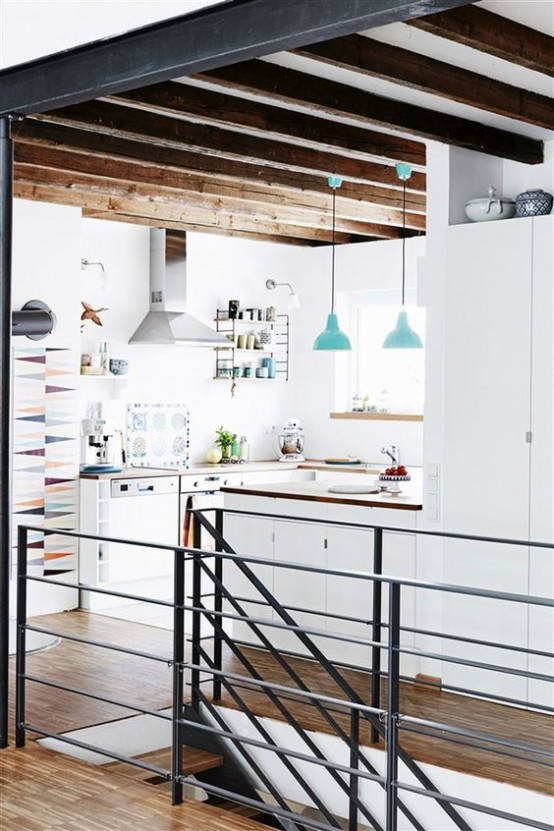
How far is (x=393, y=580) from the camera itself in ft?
9.80

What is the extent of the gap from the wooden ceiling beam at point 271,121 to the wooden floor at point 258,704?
269cm

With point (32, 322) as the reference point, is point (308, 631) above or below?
below

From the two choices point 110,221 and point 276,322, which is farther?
point 276,322

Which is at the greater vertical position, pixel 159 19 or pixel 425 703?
pixel 159 19

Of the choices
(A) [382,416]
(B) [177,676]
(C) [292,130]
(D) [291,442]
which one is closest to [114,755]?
(B) [177,676]

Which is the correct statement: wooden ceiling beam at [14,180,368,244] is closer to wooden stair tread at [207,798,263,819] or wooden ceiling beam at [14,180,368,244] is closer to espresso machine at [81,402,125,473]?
espresso machine at [81,402,125,473]

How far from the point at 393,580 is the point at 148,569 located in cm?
483

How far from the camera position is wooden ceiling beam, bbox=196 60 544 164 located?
425 cm

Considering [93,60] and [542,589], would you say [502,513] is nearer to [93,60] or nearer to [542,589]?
[542,589]

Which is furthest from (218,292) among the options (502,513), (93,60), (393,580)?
(393,580)

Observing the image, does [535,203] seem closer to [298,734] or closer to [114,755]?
[298,734]

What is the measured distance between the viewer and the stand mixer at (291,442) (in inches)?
369

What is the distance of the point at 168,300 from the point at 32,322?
1848 millimetres

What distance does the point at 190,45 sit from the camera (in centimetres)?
314
